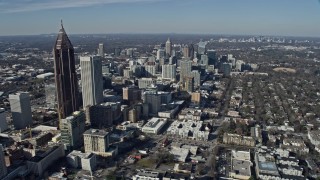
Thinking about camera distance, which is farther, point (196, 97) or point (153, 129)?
point (196, 97)

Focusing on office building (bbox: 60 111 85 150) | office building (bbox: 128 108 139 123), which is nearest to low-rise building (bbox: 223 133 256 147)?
office building (bbox: 128 108 139 123)

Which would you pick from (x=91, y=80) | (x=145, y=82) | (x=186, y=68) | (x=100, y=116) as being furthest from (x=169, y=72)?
(x=100, y=116)

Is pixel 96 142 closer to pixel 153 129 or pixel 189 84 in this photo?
pixel 153 129

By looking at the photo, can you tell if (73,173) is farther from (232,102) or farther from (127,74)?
(127,74)

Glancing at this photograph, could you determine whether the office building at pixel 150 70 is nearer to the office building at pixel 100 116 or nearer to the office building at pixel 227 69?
the office building at pixel 227 69

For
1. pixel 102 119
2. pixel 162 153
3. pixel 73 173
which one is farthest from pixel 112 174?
pixel 102 119

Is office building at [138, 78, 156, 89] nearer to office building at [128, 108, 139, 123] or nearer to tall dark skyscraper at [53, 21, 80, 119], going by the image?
office building at [128, 108, 139, 123]

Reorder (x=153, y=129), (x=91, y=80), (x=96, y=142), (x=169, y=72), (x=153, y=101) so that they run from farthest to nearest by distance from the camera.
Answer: (x=169, y=72) → (x=153, y=101) → (x=91, y=80) → (x=153, y=129) → (x=96, y=142)
